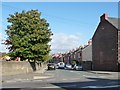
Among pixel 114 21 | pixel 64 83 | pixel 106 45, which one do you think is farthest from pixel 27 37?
pixel 114 21

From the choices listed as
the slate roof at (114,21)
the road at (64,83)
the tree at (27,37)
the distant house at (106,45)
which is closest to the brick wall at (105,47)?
the distant house at (106,45)

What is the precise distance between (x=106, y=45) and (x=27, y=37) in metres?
23.8

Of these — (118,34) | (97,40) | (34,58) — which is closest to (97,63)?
(97,40)

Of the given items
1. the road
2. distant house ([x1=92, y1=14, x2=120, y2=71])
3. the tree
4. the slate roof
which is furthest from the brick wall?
the road

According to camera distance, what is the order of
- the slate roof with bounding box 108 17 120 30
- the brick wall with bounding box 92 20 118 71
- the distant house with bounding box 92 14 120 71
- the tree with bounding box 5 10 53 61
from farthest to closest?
the slate roof with bounding box 108 17 120 30
the brick wall with bounding box 92 20 118 71
the distant house with bounding box 92 14 120 71
the tree with bounding box 5 10 53 61

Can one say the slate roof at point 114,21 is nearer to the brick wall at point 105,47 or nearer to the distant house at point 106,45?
the distant house at point 106,45

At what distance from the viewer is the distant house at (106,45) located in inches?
2301

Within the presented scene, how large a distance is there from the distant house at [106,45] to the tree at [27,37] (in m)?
16.4

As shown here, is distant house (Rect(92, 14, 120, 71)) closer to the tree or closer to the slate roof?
the slate roof

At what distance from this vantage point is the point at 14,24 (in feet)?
150

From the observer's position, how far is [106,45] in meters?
63.1

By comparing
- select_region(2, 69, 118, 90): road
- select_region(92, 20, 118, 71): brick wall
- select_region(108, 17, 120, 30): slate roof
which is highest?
select_region(108, 17, 120, 30): slate roof

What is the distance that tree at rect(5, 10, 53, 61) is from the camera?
Answer: 44.2 meters

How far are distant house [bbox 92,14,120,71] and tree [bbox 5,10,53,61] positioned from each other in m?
16.4
